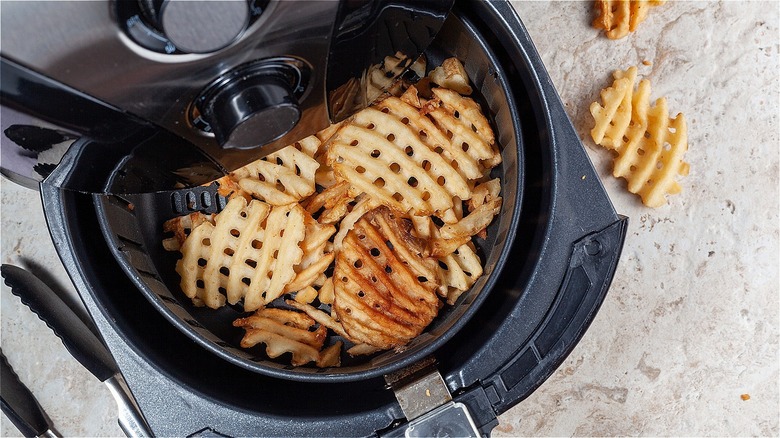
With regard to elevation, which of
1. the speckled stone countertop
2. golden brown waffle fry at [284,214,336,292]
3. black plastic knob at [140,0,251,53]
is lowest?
the speckled stone countertop

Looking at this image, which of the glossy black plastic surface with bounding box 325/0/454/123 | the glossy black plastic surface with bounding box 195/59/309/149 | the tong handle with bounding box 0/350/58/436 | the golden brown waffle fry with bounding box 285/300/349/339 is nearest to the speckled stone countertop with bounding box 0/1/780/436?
the tong handle with bounding box 0/350/58/436

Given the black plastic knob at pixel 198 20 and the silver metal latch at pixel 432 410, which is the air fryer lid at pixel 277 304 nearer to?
the silver metal latch at pixel 432 410

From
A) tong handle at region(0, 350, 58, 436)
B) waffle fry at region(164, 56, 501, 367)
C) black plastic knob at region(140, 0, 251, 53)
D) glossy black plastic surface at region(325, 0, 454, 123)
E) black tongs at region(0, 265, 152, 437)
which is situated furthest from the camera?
tong handle at region(0, 350, 58, 436)

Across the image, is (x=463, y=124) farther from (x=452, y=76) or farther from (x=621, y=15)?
(x=621, y=15)

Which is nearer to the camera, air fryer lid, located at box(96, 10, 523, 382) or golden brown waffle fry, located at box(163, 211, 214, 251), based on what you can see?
air fryer lid, located at box(96, 10, 523, 382)

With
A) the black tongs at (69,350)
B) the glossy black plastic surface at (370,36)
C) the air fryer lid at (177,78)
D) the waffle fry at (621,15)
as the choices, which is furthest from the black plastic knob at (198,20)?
the waffle fry at (621,15)

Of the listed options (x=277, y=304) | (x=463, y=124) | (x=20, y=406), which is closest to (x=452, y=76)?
(x=463, y=124)

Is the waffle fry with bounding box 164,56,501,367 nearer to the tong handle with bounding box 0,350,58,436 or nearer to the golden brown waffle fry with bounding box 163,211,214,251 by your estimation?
the golden brown waffle fry with bounding box 163,211,214,251
